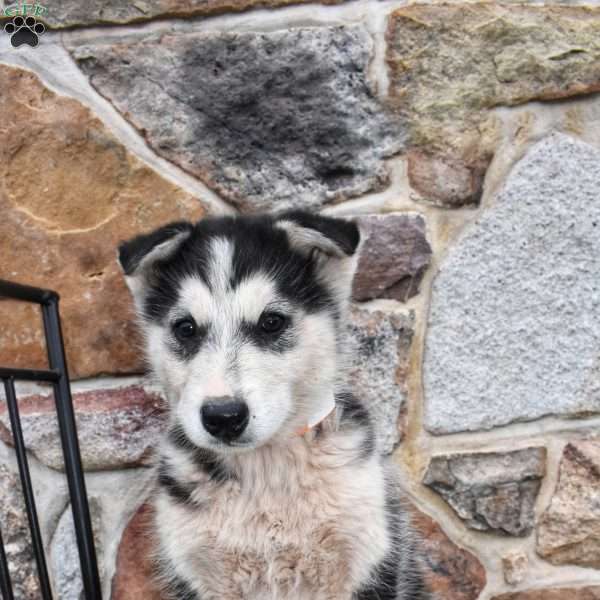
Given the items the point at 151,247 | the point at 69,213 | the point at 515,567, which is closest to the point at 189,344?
the point at 151,247

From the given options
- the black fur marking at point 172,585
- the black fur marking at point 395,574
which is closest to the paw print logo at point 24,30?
the black fur marking at point 172,585

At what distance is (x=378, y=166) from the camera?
2.42m

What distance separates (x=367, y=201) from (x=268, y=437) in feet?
2.94

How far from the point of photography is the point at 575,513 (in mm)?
2473

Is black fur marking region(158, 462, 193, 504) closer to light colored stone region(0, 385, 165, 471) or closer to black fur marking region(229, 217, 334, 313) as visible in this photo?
light colored stone region(0, 385, 165, 471)

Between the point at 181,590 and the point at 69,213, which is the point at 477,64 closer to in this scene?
the point at 69,213

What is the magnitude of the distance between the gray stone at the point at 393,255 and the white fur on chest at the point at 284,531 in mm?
621

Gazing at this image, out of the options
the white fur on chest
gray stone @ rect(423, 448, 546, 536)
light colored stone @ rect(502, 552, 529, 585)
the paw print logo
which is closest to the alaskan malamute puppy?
the white fur on chest

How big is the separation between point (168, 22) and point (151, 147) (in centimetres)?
38

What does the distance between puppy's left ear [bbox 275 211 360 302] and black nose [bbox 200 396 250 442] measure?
467 millimetres

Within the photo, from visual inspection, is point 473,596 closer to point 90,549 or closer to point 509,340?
point 509,340

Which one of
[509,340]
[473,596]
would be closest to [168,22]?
[509,340]

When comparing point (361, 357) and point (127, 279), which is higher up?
point (127, 279)

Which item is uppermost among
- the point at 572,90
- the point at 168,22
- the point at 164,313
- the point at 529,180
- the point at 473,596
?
the point at 168,22
